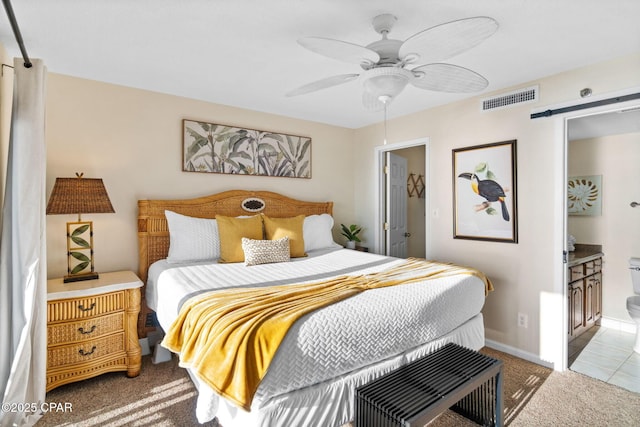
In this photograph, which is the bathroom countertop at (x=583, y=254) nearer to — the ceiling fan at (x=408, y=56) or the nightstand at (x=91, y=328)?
the ceiling fan at (x=408, y=56)

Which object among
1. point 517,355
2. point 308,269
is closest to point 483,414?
A: point 517,355

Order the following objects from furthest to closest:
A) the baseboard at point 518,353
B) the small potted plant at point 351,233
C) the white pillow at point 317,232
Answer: the small potted plant at point 351,233 < the white pillow at point 317,232 < the baseboard at point 518,353

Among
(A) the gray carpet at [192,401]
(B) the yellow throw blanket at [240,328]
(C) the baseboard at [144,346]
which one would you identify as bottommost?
(A) the gray carpet at [192,401]

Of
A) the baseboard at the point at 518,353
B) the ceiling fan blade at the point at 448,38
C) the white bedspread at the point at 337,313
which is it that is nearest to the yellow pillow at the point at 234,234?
the white bedspread at the point at 337,313

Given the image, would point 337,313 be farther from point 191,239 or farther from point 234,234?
point 191,239

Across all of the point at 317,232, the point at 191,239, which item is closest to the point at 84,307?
the point at 191,239

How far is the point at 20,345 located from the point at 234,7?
2.29m

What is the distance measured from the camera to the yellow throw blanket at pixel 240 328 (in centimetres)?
134

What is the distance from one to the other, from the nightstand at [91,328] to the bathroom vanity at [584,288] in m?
3.81

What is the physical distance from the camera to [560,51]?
2.32 metres

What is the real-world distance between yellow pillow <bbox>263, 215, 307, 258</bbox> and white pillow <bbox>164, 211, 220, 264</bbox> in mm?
521

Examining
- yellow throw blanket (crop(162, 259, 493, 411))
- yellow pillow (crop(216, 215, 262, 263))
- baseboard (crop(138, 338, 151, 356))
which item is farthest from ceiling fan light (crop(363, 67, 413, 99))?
baseboard (crop(138, 338, 151, 356))

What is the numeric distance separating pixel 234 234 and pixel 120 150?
130 centimetres

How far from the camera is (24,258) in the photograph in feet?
6.25
